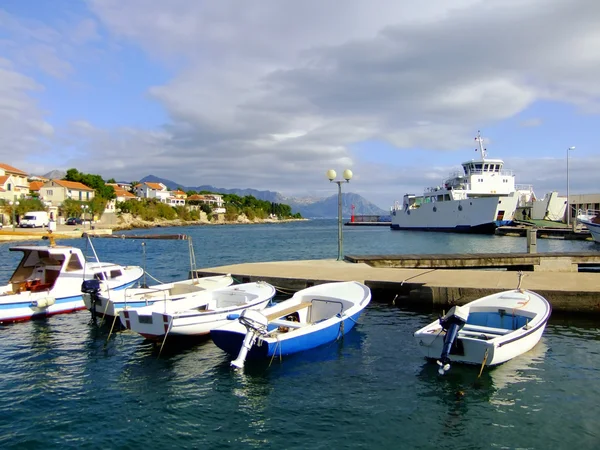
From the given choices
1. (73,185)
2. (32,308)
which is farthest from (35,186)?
(32,308)

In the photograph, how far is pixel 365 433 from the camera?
7.49m

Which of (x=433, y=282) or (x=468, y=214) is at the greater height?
(x=468, y=214)

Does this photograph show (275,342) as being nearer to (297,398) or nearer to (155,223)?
(297,398)

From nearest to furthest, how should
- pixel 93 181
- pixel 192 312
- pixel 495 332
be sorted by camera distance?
1. pixel 495 332
2. pixel 192 312
3. pixel 93 181

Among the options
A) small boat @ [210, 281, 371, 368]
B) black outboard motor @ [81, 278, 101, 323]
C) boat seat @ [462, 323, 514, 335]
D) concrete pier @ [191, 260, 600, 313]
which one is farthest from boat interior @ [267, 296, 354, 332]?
black outboard motor @ [81, 278, 101, 323]

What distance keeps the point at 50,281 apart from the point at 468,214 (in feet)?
199

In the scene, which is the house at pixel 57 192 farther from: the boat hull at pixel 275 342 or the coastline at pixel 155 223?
the boat hull at pixel 275 342

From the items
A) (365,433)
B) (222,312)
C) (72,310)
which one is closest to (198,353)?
(222,312)

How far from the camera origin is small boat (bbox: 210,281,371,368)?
33.1 ft

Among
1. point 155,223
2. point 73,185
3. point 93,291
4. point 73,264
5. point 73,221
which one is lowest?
point 93,291

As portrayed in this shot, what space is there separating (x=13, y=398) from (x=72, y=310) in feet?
23.6

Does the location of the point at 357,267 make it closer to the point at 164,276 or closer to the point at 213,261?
the point at 164,276

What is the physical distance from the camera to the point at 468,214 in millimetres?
67375

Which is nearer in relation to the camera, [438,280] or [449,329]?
[449,329]
